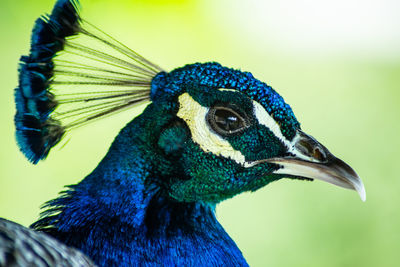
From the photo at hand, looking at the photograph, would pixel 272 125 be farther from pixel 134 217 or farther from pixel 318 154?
pixel 134 217

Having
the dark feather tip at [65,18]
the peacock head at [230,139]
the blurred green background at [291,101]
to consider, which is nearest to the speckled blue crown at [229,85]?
the peacock head at [230,139]

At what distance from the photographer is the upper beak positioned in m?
0.94

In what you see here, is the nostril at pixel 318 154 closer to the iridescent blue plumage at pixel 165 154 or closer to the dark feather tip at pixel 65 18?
the iridescent blue plumage at pixel 165 154

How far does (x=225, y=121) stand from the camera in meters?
1.01

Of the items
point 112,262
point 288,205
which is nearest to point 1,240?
point 112,262

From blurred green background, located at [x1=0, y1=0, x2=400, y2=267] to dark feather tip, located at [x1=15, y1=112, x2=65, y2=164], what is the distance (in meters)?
1.58

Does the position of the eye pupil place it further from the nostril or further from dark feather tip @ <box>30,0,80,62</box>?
dark feather tip @ <box>30,0,80,62</box>

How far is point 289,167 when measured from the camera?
99 centimetres

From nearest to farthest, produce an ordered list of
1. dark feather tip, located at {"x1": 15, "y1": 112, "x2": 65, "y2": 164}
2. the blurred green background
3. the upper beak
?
the upper beak → dark feather tip, located at {"x1": 15, "y1": 112, "x2": 65, "y2": 164} → the blurred green background

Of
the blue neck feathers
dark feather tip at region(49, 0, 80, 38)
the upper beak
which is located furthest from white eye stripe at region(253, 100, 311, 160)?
dark feather tip at region(49, 0, 80, 38)

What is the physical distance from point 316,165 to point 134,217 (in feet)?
1.23

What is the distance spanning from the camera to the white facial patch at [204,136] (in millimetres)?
1017

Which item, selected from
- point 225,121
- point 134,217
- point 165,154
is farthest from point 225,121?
point 134,217

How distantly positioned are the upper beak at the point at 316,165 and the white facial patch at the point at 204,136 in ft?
0.25
